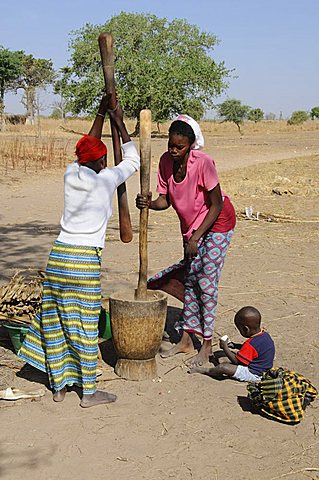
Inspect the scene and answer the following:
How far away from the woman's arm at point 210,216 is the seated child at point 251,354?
536mm

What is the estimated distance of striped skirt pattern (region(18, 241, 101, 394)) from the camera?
3.69 metres

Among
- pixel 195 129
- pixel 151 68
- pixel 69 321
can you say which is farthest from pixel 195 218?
pixel 151 68

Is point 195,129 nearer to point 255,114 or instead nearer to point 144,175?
point 144,175

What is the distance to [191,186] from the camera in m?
4.24

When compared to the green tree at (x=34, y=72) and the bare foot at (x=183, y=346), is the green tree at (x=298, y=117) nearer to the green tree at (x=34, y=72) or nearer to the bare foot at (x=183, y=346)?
the green tree at (x=34, y=72)

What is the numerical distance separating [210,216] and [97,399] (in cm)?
135

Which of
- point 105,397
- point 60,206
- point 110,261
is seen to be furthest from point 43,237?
point 105,397

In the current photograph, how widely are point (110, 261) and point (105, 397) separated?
11.7ft

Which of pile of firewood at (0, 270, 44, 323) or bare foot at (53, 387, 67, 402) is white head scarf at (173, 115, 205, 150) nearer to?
pile of firewood at (0, 270, 44, 323)

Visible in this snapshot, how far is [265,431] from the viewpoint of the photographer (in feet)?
11.6

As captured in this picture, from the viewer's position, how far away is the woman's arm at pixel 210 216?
420 centimetres

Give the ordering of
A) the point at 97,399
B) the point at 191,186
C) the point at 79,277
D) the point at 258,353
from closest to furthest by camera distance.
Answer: the point at 79,277, the point at 97,399, the point at 258,353, the point at 191,186

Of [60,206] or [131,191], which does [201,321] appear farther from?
[131,191]

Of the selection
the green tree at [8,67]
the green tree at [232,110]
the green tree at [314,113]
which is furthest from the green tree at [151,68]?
the green tree at [314,113]
